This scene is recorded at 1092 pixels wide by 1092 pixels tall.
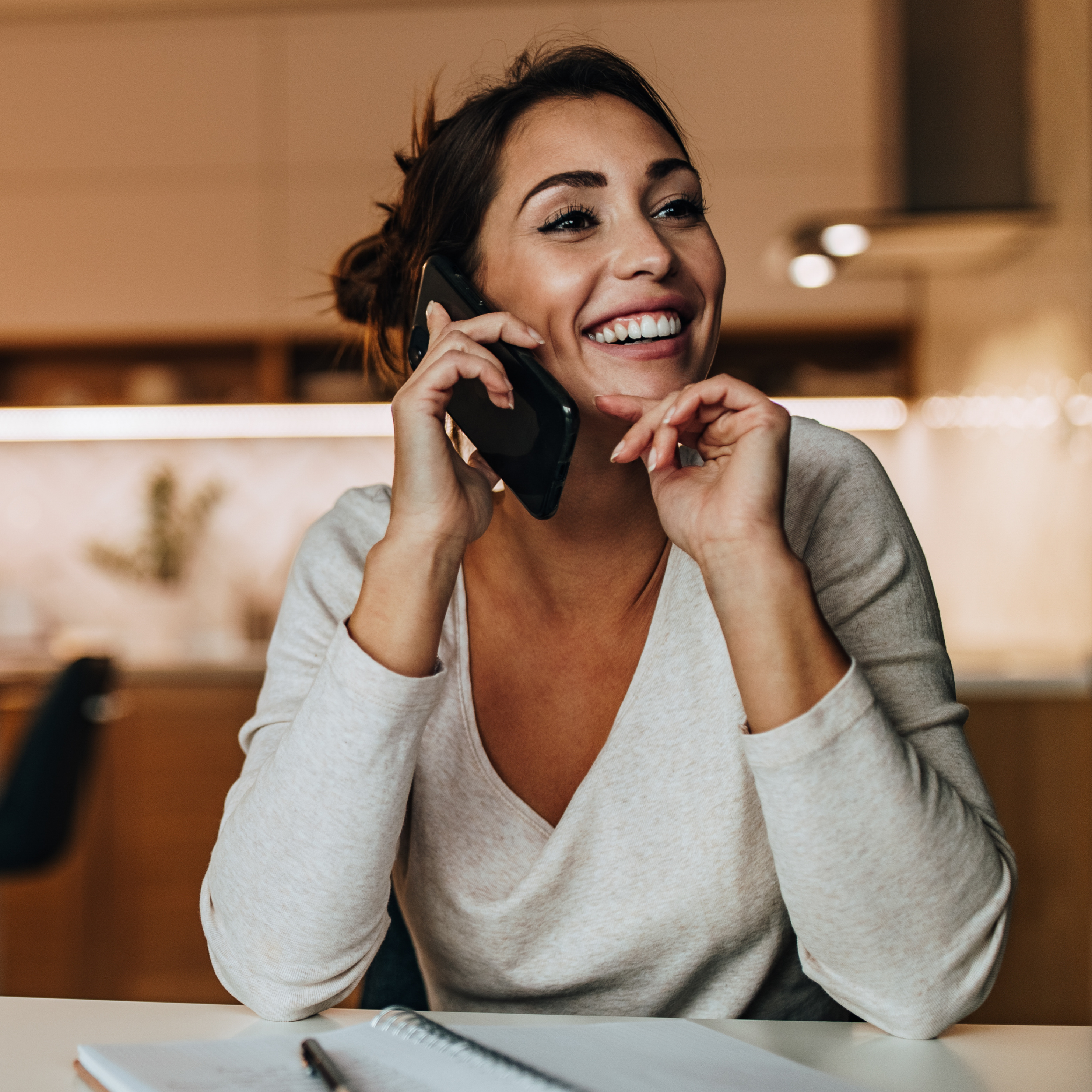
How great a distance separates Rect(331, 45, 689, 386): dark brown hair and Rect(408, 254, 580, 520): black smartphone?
0.08m

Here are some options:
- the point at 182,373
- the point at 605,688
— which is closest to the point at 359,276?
the point at 605,688

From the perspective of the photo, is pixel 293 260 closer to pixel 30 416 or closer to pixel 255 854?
pixel 30 416

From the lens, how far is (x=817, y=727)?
2.28 ft

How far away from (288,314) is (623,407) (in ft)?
9.02

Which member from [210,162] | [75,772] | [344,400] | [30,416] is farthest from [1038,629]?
[30,416]

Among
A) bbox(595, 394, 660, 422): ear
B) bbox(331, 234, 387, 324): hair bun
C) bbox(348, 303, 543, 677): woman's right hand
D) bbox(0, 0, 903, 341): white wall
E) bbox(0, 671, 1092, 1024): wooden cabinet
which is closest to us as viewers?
bbox(348, 303, 543, 677): woman's right hand

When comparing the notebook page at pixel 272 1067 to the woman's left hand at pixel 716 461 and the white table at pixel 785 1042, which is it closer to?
the white table at pixel 785 1042

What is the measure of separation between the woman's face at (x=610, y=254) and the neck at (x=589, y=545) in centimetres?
8

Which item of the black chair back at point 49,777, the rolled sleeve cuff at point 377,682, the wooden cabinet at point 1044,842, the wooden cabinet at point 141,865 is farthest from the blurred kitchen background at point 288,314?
the rolled sleeve cuff at point 377,682

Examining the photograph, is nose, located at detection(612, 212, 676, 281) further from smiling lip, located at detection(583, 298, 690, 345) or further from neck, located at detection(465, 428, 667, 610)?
neck, located at detection(465, 428, 667, 610)

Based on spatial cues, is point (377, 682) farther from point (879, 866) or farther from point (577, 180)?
point (577, 180)

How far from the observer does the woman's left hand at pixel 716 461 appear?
0.79 m

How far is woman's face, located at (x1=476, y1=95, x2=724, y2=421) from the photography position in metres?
0.98

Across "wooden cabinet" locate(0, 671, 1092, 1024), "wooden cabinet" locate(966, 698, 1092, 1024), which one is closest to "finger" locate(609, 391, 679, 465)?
"wooden cabinet" locate(966, 698, 1092, 1024)
